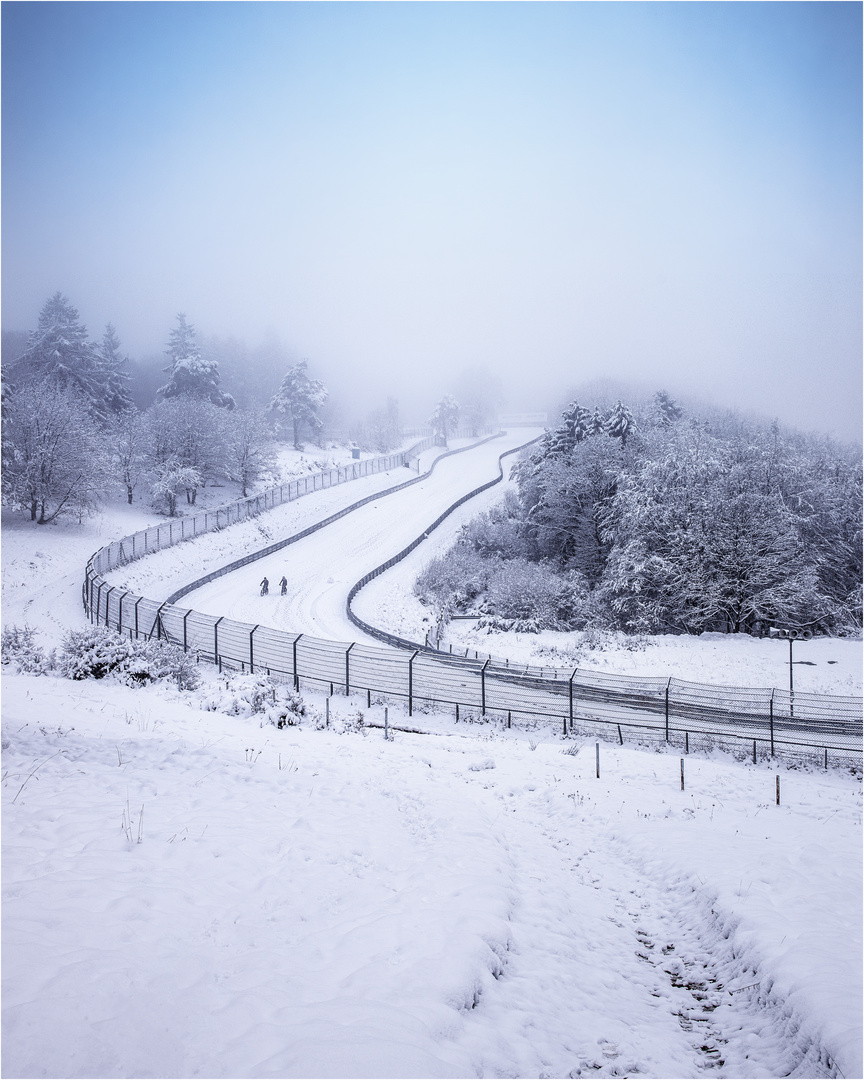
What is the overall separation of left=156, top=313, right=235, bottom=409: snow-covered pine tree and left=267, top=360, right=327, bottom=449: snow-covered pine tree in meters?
8.48

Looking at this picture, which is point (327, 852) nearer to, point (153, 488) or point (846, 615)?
point (846, 615)

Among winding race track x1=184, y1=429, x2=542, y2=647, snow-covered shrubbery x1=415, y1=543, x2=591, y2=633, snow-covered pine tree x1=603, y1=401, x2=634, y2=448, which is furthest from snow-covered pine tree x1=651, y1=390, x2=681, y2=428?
snow-covered shrubbery x1=415, y1=543, x2=591, y2=633

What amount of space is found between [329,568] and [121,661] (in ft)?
84.0

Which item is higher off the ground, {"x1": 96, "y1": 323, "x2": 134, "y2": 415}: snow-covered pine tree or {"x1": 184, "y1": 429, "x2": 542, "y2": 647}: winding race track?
{"x1": 96, "y1": 323, "x2": 134, "y2": 415}: snow-covered pine tree

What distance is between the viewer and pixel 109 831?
23.2ft

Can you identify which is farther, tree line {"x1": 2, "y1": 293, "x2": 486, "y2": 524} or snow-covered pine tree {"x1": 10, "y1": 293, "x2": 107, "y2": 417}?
snow-covered pine tree {"x1": 10, "y1": 293, "x2": 107, "y2": 417}

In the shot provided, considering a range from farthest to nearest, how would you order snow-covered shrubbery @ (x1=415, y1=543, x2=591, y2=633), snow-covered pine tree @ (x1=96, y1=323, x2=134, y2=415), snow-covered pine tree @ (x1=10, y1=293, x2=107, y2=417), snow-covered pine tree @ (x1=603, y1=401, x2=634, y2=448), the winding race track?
snow-covered pine tree @ (x1=96, y1=323, x2=134, y2=415) → snow-covered pine tree @ (x1=10, y1=293, x2=107, y2=417) → snow-covered pine tree @ (x1=603, y1=401, x2=634, y2=448) → snow-covered shrubbery @ (x1=415, y1=543, x2=591, y2=633) → the winding race track

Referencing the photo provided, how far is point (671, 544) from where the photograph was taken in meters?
33.9

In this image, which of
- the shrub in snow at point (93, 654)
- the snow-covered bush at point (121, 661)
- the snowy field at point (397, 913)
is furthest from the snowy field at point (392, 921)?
the shrub in snow at point (93, 654)

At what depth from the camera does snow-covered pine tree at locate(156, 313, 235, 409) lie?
64250 mm

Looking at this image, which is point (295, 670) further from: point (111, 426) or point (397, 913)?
point (111, 426)

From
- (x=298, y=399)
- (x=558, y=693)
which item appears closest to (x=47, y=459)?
(x=298, y=399)

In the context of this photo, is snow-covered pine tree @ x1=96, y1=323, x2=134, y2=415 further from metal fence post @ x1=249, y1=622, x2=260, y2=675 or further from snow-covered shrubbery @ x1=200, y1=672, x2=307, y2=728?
snow-covered shrubbery @ x1=200, y1=672, x2=307, y2=728

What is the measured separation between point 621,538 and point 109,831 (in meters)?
34.0
